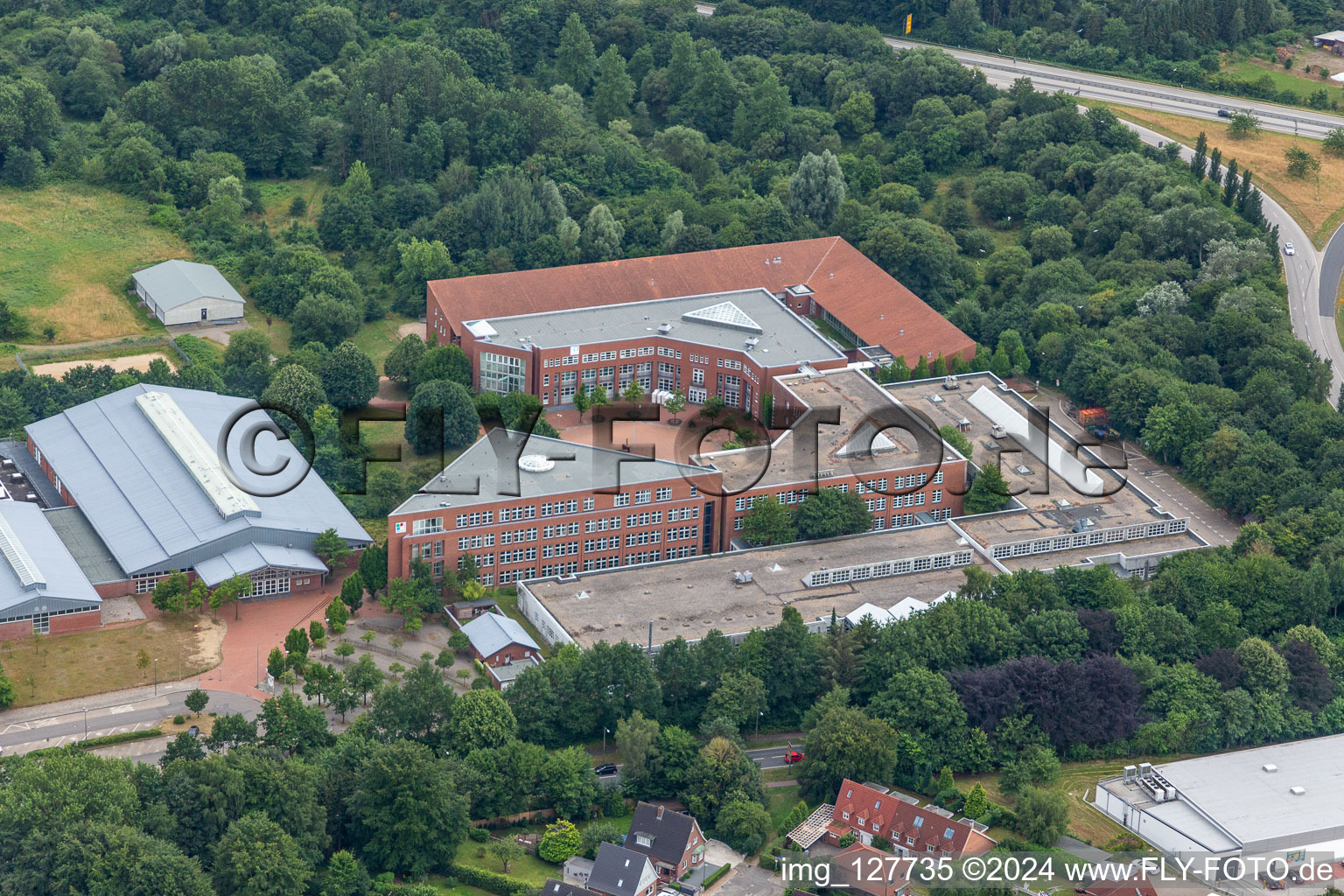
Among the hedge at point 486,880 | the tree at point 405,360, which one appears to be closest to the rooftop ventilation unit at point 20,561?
the hedge at point 486,880

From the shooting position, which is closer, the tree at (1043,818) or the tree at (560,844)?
the tree at (560,844)

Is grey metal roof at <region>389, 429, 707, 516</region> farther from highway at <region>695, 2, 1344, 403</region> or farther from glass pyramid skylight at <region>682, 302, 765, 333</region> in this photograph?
highway at <region>695, 2, 1344, 403</region>

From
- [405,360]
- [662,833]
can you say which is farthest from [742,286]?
[662,833]

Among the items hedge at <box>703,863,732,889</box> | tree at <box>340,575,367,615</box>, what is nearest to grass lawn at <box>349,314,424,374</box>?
tree at <box>340,575,367,615</box>

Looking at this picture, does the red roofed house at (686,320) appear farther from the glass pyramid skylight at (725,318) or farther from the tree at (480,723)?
the tree at (480,723)

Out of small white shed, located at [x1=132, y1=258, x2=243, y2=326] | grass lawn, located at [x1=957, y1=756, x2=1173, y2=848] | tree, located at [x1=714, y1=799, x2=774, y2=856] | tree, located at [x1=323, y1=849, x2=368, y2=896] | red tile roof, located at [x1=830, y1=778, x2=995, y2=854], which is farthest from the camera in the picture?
small white shed, located at [x1=132, y1=258, x2=243, y2=326]

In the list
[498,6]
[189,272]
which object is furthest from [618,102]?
[189,272]

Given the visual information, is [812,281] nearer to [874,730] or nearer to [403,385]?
[403,385]
